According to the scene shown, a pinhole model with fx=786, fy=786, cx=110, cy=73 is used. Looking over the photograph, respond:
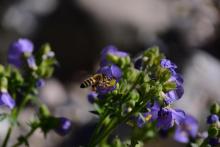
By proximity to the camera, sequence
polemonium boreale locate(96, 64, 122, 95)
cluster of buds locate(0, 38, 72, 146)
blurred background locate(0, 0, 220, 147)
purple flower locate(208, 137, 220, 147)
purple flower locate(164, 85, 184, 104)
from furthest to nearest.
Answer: blurred background locate(0, 0, 220, 147) → cluster of buds locate(0, 38, 72, 146) → purple flower locate(208, 137, 220, 147) → polemonium boreale locate(96, 64, 122, 95) → purple flower locate(164, 85, 184, 104)

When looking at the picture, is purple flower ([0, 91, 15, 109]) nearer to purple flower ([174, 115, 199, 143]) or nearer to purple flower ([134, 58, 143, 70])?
purple flower ([134, 58, 143, 70])

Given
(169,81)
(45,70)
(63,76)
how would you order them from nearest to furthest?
1. (169,81)
2. (45,70)
3. (63,76)

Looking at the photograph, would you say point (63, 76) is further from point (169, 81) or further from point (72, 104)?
point (169, 81)

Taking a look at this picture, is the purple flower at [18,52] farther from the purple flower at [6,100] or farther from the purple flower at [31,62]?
the purple flower at [6,100]

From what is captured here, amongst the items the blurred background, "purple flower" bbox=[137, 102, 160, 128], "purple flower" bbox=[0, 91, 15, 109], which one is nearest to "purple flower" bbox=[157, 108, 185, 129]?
"purple flower" bbox=[137, 102, 160, 128]

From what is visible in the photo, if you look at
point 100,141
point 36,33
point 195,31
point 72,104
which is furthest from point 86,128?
point 100,141

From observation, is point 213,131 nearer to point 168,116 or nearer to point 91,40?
point 168,116
